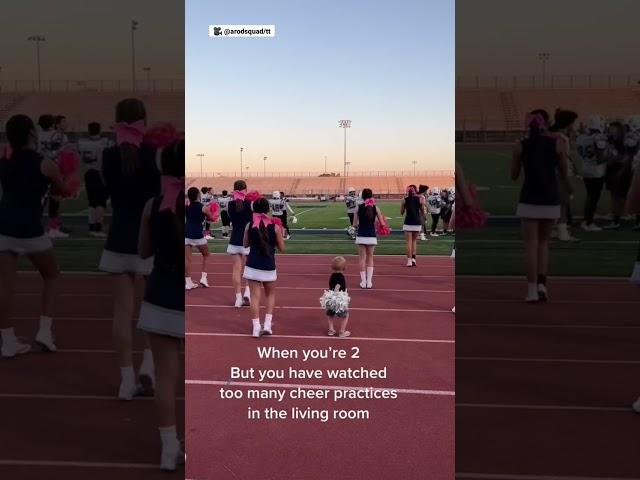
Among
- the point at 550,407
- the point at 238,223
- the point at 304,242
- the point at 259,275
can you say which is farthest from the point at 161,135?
the point at 304,242

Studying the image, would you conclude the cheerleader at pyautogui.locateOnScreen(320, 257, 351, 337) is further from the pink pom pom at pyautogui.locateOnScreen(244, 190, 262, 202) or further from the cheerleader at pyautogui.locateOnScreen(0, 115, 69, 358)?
the cheerleader at pyautogui.locateOnScreen(0, 115, 69, 358)

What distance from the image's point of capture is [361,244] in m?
8.77

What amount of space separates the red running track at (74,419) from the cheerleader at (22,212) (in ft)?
0.95

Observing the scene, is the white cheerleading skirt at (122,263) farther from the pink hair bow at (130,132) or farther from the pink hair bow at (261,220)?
the pink hair bow at (261,220)

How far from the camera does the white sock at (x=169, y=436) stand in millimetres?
A: 2979

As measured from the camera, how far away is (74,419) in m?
3.81

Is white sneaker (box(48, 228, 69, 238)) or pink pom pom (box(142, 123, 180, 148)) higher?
pink pom pom (box(142, 123, 180, 148))

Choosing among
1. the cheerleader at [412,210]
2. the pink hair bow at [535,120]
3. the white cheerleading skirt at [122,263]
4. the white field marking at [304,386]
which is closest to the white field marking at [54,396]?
the white field marking at [304,386]

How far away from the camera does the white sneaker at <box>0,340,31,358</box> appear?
17.1 ft

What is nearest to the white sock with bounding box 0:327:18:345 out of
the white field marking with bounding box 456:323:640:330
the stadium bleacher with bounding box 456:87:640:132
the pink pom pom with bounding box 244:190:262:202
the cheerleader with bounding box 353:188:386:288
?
the pink pom pom with bounding box 244:190:262:202

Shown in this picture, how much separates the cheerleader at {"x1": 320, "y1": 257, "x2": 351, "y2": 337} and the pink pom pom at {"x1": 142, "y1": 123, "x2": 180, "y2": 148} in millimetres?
2198

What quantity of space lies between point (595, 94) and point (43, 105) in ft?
111

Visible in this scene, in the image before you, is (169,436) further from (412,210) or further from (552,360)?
(412,210)

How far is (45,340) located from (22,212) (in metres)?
0.95
